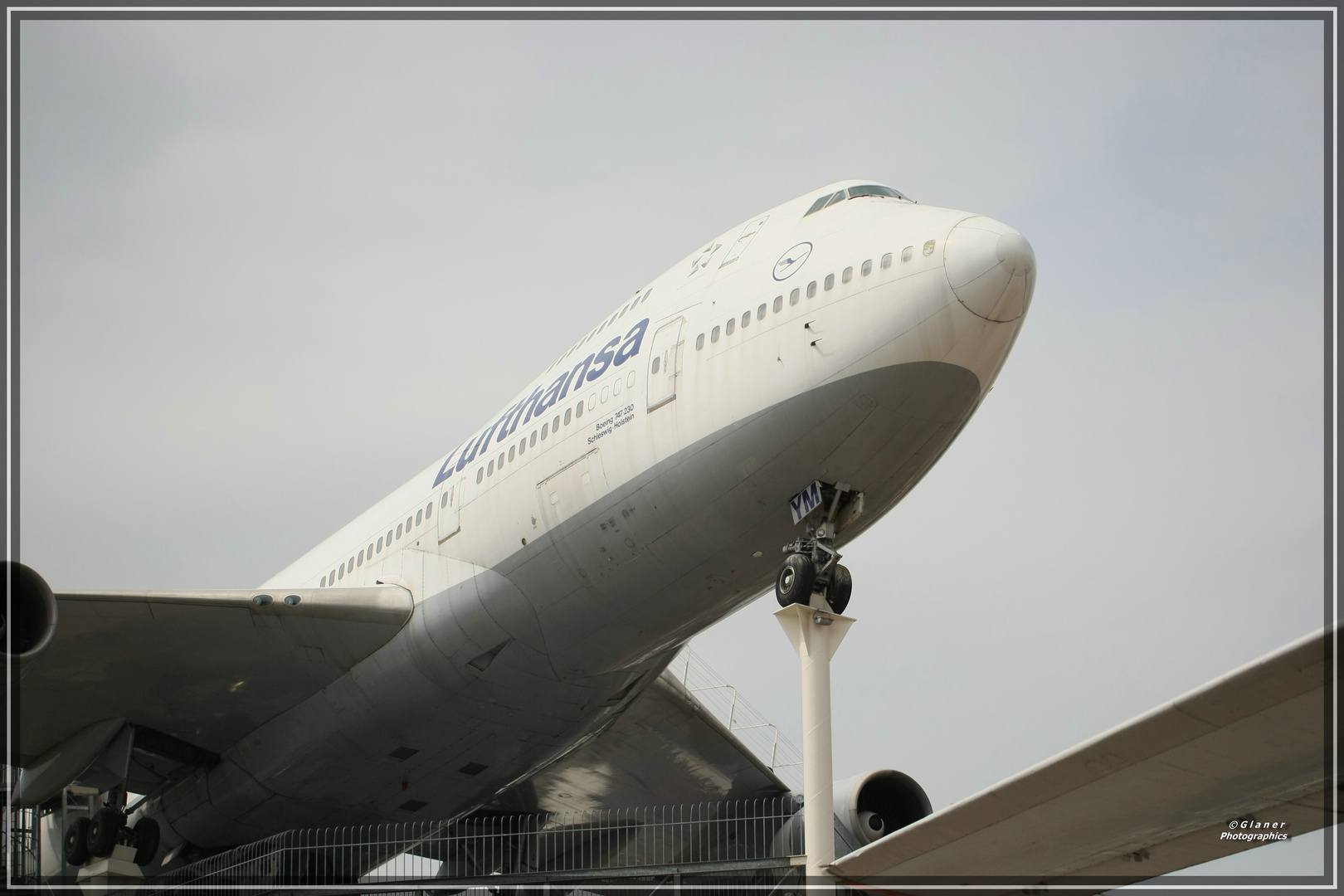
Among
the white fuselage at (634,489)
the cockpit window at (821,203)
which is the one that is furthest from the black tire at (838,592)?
A: the cockpit window at (821,203)

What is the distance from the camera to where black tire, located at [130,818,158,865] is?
2047 cm

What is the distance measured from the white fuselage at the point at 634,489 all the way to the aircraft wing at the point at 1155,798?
431 cm

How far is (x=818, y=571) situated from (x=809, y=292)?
310cm

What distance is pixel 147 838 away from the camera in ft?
68.4

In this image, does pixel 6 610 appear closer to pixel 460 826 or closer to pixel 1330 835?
pixel 460 826

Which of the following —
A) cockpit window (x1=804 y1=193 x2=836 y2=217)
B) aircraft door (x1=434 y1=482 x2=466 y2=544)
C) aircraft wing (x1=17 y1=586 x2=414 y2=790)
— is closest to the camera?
cockpit window (x1=804 y1=193 x2=836 y2=217)

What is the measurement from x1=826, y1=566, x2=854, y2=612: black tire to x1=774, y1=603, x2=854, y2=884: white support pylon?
0.22 m

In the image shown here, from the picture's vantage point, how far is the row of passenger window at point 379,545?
20.2 meters

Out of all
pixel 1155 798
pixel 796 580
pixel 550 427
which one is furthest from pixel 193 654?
pixel 1155 798

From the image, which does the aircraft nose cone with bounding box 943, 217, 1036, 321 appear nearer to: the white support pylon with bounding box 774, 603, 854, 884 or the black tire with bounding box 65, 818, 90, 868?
the white support pylon with bounding box 774, 603, 854, 884

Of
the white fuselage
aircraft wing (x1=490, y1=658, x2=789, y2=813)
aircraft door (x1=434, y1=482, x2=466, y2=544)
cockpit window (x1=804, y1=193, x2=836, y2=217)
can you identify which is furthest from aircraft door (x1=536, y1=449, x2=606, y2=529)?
aircraft wing (x1=490, y1=658, x2=789, y2=813)

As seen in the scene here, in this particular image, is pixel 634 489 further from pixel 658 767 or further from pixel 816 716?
pixel 658 767

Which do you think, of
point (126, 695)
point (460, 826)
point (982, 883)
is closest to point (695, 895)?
point (982, 883)

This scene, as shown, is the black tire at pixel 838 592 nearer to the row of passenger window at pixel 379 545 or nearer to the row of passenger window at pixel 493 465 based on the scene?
the row of passenger window at pixel 493 465
